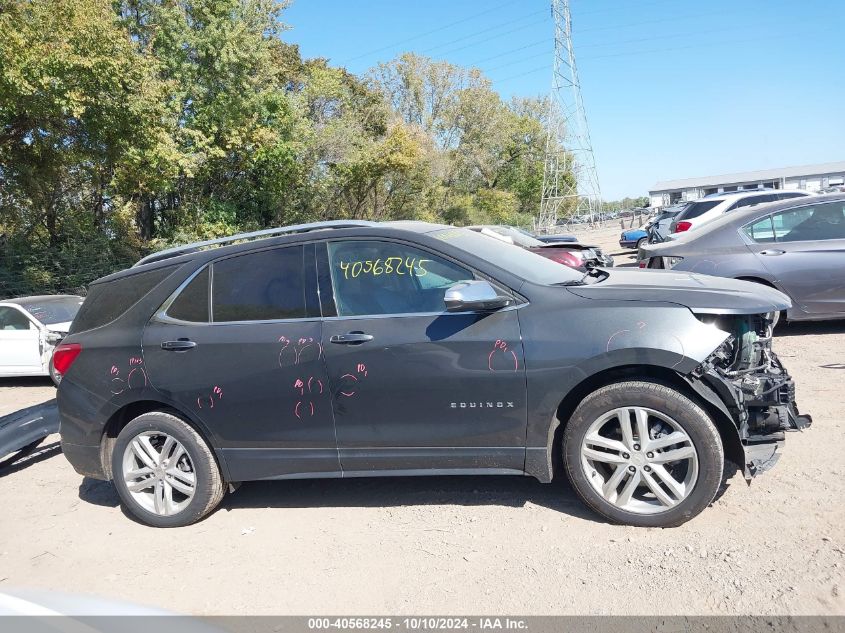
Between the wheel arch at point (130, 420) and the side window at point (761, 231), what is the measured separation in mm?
6336

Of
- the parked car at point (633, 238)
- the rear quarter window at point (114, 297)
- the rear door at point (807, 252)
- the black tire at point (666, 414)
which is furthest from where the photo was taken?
the parked car at point (633, 238)

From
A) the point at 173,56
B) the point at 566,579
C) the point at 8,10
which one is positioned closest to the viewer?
the point at 566,579

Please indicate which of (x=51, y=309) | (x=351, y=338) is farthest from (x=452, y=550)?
(x=51, y=309)

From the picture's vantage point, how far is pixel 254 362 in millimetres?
4258

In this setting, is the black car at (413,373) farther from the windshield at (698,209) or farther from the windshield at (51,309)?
the windshield at (698,209)

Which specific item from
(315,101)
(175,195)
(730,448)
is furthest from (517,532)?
(315,101)

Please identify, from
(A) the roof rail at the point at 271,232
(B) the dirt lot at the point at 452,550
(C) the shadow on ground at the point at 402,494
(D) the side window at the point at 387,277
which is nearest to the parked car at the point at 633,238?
(B) the dirt lot at the point at 452,550

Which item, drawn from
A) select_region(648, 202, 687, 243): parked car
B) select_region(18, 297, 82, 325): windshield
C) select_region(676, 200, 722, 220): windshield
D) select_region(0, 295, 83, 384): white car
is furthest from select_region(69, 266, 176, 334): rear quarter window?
select_region(648, 202, 687, 243): parked car

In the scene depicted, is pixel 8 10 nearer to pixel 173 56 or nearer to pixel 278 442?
pixel 173 56

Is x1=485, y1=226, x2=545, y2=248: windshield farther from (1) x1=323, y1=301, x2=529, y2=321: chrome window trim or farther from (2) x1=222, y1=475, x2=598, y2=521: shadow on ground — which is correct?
(1) x1=323, y1=301, x2=529, y2=321: chrome window trim

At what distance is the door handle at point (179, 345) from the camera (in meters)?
4.42

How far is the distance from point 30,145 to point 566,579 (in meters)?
19.0

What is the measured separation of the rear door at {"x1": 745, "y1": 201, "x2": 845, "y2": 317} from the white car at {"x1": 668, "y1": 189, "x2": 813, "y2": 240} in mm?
6320

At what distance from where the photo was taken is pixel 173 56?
20.6 meters
